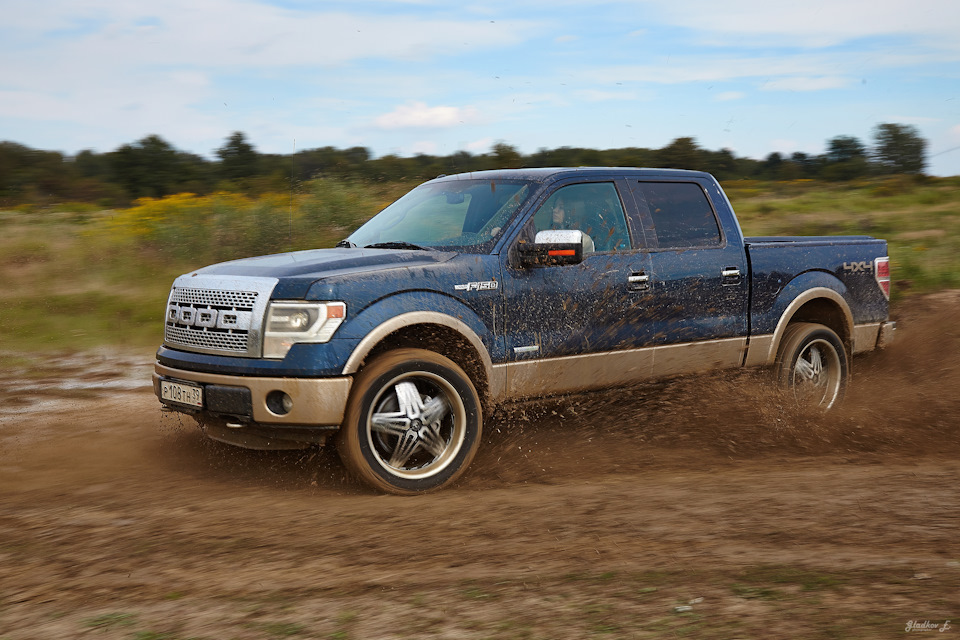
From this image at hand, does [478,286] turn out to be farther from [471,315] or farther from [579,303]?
[579,303]

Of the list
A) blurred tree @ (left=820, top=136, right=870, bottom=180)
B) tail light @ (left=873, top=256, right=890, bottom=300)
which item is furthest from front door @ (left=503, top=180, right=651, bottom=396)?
blurred tree @ (left=820, top=136, right=870, bottom=180)

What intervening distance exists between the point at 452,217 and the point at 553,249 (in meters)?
0.91

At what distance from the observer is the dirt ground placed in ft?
11.3

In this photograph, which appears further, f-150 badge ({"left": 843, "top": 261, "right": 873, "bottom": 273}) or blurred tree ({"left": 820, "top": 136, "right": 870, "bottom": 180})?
blurred tree ({"left": 820, "top": 136, "right": 870, "bottom": 180})

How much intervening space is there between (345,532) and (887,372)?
671 cm

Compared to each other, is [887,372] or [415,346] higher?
[415,346]

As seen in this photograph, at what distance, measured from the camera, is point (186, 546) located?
4.34 metres

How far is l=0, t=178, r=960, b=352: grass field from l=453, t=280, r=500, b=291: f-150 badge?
6518mm

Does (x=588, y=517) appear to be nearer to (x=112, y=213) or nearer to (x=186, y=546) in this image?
(x=186, y=546)

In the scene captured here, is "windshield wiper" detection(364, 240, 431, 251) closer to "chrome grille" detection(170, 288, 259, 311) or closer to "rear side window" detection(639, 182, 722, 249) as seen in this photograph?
"chrome grille" detection(170, 288, 259, 311)

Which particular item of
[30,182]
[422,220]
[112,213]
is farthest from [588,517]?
[30,182]

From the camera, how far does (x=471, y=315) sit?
5.68 metres

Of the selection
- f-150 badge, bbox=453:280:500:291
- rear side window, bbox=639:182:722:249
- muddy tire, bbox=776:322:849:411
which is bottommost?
muddy tire, bbox=776:322:849:411

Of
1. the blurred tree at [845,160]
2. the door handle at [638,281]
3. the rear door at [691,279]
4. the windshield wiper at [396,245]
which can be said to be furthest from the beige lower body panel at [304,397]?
the blurred tree at [845,160]
